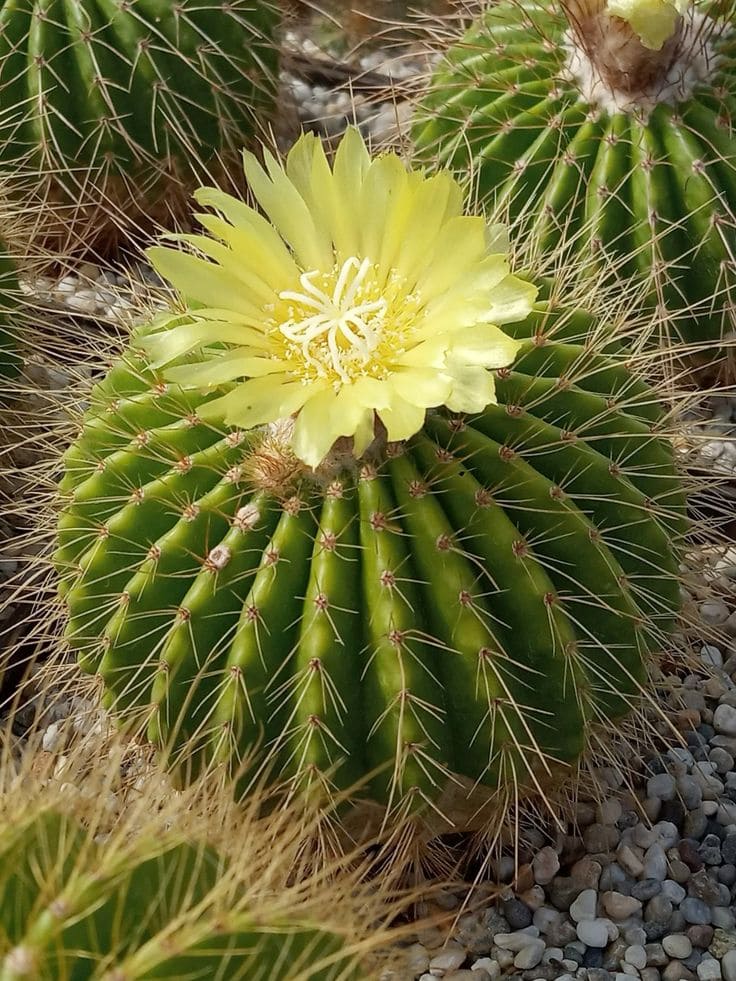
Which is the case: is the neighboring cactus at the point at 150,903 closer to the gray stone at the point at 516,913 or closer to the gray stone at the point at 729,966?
the gray stone at the point at 516,913

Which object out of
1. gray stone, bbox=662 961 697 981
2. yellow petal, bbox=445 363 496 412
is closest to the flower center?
Answer: yellow petal, bbox=445 363 496 412

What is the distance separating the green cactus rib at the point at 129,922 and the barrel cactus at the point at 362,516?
10.6 inches

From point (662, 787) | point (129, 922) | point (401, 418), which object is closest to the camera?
point (129, 922)

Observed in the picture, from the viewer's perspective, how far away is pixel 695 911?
63.8 inches

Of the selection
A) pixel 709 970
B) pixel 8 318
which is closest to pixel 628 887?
pixel 709 970

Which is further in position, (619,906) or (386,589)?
(619,906)

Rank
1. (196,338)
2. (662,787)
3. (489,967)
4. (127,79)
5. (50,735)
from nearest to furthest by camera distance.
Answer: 1. (196,338)
2. (489,967)
3. (662,787)
4. (50,735)
5. (127,79)

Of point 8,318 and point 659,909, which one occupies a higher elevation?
point 8,318

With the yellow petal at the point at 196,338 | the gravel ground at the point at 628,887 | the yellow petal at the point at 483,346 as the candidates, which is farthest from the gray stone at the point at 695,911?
the yellow petal at the point at 196,338

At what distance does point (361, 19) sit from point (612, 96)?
4.80 ft

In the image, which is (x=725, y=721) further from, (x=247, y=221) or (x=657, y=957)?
(x=247, y=221)

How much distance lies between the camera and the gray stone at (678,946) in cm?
157

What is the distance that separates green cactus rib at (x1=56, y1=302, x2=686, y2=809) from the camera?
1.30 m

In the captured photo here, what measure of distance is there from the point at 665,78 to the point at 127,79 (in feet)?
3.25
